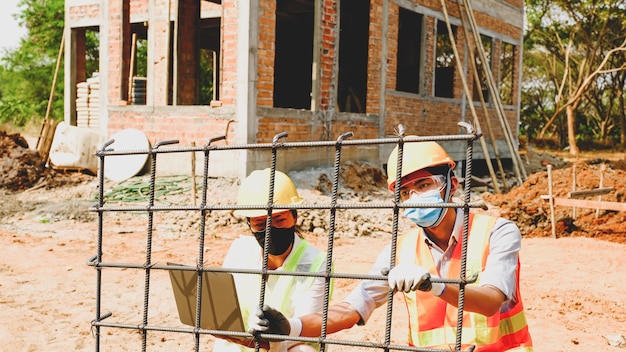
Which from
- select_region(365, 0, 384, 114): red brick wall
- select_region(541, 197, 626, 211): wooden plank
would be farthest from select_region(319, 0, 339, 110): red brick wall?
select_region(541, 197, 626, 211): wooden plank

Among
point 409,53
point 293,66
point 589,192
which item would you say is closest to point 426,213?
point 589,192

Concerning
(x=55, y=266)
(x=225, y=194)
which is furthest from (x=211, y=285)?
(x=225, y=194)

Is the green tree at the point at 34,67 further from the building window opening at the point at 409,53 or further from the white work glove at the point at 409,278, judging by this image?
the white work glove at the point at 409,278

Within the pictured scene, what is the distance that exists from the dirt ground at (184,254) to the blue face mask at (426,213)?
294 cm

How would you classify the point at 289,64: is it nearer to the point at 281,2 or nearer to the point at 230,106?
the point at 281,2

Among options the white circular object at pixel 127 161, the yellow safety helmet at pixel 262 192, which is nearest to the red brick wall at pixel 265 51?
the white circular object at pixel 127 161

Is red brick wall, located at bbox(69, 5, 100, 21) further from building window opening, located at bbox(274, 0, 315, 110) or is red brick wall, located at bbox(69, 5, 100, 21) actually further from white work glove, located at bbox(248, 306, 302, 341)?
white work glove, located at bbox(248, 306, 302, 341)

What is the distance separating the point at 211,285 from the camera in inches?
106

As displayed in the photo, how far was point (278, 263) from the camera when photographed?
3.28 m

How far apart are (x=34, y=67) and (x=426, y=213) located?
3304 cm

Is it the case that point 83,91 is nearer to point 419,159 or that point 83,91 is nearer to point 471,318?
point 419,159

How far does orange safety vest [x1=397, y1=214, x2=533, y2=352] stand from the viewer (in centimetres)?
274

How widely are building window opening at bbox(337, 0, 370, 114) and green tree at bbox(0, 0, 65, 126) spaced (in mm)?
15711

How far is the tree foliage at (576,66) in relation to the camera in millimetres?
28844
